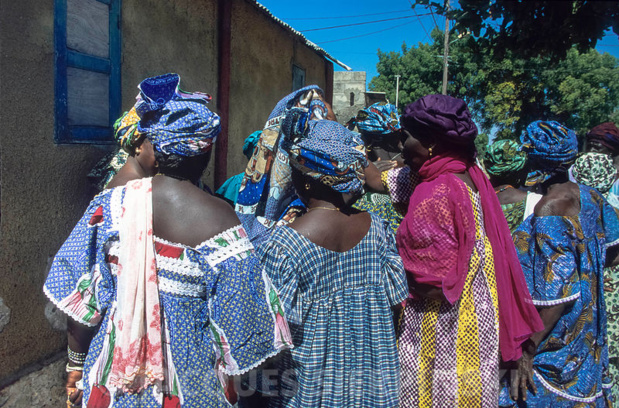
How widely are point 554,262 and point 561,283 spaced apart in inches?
4.9

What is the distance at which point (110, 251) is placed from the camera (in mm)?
1754

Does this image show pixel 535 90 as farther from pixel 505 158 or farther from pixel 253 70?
pixel 505 158

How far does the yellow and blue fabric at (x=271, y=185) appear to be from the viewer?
264cm

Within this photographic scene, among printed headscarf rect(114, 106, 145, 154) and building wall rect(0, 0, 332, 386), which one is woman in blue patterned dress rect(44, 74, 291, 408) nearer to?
printed headscarf rect(114, 106, 145, 154)

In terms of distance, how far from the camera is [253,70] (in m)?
7.28

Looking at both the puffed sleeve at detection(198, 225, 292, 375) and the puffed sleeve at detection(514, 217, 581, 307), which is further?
the puffed sleeve at detection(514, 217, 581, 307)

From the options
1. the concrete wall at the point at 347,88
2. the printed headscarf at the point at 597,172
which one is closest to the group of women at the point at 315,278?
the printed headscarf at the point at 597,172

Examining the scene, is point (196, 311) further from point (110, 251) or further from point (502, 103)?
point (502, 103)

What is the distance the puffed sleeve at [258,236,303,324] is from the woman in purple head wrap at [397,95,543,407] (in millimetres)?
597

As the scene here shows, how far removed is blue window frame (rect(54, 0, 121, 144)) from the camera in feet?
10.7

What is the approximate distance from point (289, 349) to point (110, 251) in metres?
0.86

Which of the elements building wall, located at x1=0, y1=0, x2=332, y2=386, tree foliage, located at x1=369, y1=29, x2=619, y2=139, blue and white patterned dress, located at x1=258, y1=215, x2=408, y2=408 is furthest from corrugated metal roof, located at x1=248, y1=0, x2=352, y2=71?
tree foliage, located at x1=369, y1=29, x2=619, y2=139

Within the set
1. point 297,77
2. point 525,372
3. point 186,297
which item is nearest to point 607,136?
point 525,372

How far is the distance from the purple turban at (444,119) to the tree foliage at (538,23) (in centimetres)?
33
